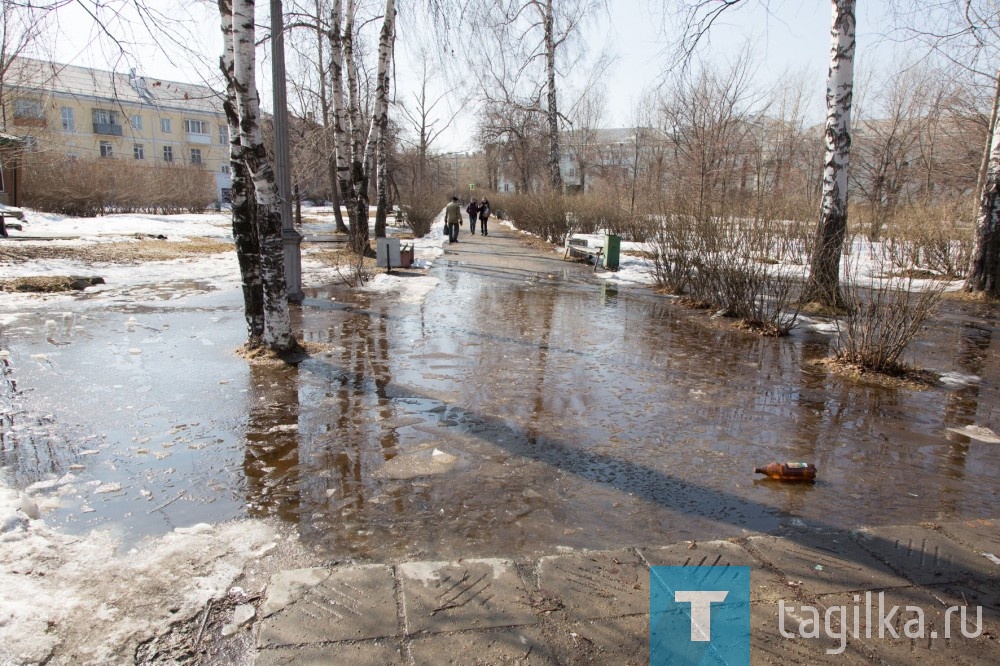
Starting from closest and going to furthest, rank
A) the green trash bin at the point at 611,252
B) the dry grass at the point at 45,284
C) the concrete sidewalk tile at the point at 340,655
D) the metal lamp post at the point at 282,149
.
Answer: the concrete sidewalk tile at the point at 340,655, the metal lamp post at the point at 282,149, the dry grass at the point at 45,284, the green trash bin at the point at 611,252

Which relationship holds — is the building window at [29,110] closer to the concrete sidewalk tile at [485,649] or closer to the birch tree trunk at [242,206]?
the birch tree trunk at [242,206]

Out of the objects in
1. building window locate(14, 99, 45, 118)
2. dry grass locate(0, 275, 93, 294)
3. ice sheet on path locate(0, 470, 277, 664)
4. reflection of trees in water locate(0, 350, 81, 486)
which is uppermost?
building window locate(14, 99, 45, 118)

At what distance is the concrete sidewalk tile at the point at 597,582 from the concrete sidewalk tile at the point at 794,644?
0.46 m

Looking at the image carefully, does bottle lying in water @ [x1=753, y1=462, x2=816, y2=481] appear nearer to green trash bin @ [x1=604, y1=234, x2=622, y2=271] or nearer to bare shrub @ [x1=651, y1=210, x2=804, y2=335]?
bare shrub @ [x1=651, y1=210, x2=804, y2=335]

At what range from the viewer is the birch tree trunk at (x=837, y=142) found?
9133 millimetres

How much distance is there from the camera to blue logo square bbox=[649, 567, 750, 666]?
2367 millimetres

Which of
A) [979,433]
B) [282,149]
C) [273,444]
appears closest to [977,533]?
[979,433]

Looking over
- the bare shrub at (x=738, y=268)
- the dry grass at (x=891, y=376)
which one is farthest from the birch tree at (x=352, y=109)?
the dry grass at (x=891, y=376)

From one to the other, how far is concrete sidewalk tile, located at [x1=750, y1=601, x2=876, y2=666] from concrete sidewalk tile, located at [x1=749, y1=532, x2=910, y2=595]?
260 mm

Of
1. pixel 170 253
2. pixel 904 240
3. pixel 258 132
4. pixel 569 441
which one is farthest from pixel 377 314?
pixel 904 240

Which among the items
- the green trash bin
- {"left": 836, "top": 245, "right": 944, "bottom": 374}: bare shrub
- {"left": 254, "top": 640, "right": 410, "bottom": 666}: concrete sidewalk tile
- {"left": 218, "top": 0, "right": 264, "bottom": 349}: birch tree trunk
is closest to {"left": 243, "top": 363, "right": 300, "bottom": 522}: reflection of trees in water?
{"left": 218, "top": 0, "right": 264, "bottom": 349}: birch tree trunk

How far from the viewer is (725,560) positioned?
2.98 meters

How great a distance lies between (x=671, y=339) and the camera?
820 cm

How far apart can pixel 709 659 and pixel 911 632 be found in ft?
3.00
